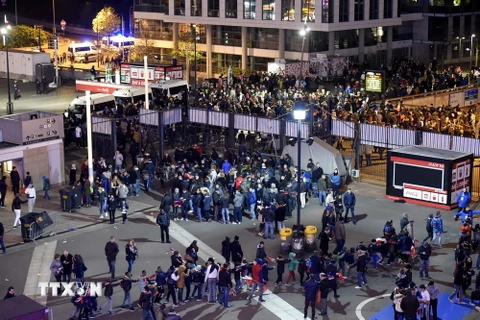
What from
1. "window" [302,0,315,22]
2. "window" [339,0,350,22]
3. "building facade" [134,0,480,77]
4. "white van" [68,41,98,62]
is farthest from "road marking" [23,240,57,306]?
"white van" [68,41,98,62]

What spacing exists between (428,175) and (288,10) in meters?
39.4

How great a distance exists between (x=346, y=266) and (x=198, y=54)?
51749 mm

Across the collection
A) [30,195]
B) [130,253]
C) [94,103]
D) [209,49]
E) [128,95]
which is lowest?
[130,253]

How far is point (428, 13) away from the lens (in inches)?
3324

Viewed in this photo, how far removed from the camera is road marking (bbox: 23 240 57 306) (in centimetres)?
2644

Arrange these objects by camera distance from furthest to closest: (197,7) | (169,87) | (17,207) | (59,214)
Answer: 1. (197,7)
2. (169,87)
3. (59,214)
4. (17,207)

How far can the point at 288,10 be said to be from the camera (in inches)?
2815

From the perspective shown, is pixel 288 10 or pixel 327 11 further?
pixel 288 10

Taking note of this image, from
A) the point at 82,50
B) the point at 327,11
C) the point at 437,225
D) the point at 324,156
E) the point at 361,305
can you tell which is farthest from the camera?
the point at 82,50

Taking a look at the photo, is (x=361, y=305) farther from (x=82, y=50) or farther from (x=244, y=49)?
(x=82, y=50)

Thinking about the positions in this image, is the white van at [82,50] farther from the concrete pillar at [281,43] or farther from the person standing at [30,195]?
the person standing at [30,195]

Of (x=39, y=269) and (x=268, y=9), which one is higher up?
(x=268, y=9)

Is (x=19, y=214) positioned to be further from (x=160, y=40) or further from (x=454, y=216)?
(x=160, y=40)

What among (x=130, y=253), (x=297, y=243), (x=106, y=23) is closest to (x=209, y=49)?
(x=106, y=23)
